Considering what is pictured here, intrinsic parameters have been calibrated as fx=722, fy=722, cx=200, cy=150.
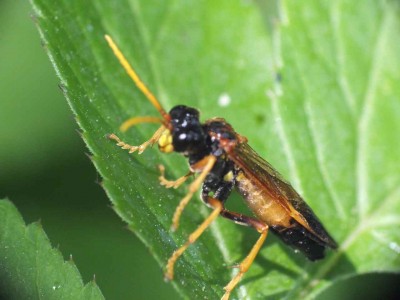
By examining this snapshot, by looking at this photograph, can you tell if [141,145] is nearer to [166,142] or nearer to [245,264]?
[166,142]

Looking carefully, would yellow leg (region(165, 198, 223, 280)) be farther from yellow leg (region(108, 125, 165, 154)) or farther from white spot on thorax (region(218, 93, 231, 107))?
white spot on thorax (region(218, 93, 231, 107))

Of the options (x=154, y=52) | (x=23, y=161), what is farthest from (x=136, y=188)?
(x=23, y=161)

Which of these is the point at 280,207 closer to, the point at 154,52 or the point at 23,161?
the point at 154,52

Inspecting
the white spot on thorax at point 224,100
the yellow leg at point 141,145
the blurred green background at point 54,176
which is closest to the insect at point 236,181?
the yellow leg at point 141,145

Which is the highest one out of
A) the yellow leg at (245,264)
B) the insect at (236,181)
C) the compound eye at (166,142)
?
the compound eye at (166,142)

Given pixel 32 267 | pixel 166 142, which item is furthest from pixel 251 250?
pixel 32 267

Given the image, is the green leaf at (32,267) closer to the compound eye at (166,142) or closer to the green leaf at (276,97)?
the green leaf at (276,97)

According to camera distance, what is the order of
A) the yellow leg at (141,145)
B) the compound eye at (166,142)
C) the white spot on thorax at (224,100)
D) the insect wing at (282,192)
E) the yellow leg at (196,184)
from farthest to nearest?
the white spot on thorax at (224,100) < the insect wing at (282,192) < the yellow leg at (141,145) < the compound eye at (166,142) < the yellow leg at (196,184)
